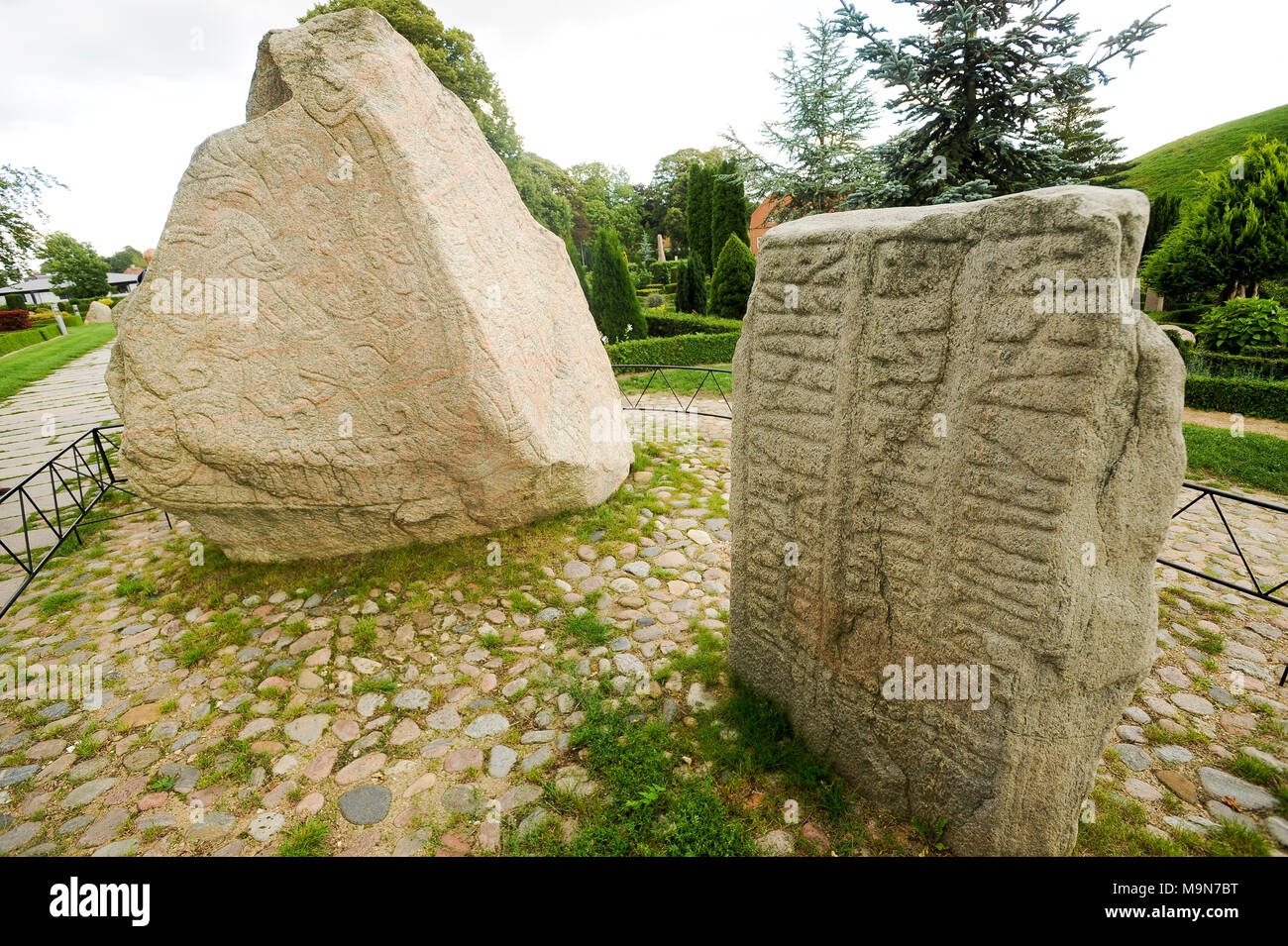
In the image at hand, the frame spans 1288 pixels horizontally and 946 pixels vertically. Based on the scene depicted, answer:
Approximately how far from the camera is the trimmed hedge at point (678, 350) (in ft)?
44.4

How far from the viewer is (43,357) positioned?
17.5m

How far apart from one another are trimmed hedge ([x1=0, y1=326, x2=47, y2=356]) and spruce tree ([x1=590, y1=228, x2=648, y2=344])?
19059 mm

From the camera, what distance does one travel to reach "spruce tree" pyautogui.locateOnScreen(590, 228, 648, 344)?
15.5 m

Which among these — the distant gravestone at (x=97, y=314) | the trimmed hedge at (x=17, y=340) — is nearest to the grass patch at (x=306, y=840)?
the trimmed hedge at (x=17, y=340)

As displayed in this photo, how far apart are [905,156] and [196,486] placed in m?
11.7

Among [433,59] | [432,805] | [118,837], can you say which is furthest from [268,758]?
[433,59]

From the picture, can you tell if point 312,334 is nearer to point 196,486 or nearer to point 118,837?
point 196,486

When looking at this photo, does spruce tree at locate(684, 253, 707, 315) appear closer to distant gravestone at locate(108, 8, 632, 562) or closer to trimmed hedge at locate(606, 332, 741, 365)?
trimmed hedge at locate(606, 332, 741, 365)

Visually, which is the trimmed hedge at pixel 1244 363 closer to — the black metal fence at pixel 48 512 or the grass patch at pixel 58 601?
the black metal fence at pixel 48 512

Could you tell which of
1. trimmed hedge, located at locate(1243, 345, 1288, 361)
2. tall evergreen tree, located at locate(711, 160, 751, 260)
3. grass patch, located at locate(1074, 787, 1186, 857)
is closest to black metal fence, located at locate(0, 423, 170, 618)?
grass patch, located at locate(1074, 787, 1186, 857)

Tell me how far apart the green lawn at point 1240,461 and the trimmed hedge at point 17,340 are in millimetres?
29171

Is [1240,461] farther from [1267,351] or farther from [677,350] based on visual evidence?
[677,350]

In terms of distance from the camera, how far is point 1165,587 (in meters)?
4.71

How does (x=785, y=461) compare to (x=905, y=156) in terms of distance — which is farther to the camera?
(x=905, y=156)
